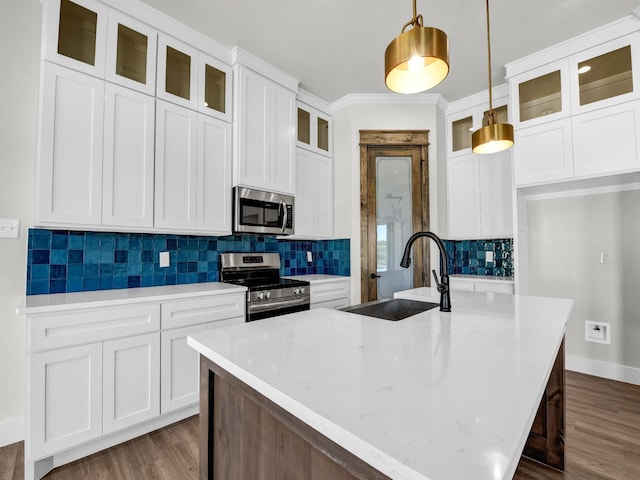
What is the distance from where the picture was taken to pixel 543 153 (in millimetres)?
2793

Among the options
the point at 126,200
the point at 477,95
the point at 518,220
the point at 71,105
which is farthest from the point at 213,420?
the point at 477,95

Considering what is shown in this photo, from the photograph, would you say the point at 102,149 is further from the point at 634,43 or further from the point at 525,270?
the point at 634,43

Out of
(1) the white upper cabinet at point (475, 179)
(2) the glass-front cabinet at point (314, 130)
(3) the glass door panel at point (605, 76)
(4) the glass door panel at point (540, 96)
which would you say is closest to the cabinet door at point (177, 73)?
(2) the glass-front cabinet at point (314, 130)

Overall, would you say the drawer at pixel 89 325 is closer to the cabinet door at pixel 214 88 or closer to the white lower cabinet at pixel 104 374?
the white lower cabinet at pixel 104 374

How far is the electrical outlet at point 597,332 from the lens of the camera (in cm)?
284

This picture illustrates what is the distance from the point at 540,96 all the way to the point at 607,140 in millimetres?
692

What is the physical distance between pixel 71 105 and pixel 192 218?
3.22ft

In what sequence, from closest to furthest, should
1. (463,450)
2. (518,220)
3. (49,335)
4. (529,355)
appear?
(463,450), (529,355), (49,335), (518,220)

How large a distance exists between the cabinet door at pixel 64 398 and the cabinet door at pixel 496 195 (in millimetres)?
3549

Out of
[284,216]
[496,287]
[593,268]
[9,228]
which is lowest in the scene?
[496,287]

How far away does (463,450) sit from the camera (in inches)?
17.5

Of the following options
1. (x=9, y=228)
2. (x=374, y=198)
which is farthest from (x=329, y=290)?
(x=9, y=228)

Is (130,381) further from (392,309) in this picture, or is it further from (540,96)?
(540,96)

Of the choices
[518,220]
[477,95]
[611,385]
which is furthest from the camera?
[477,95]
